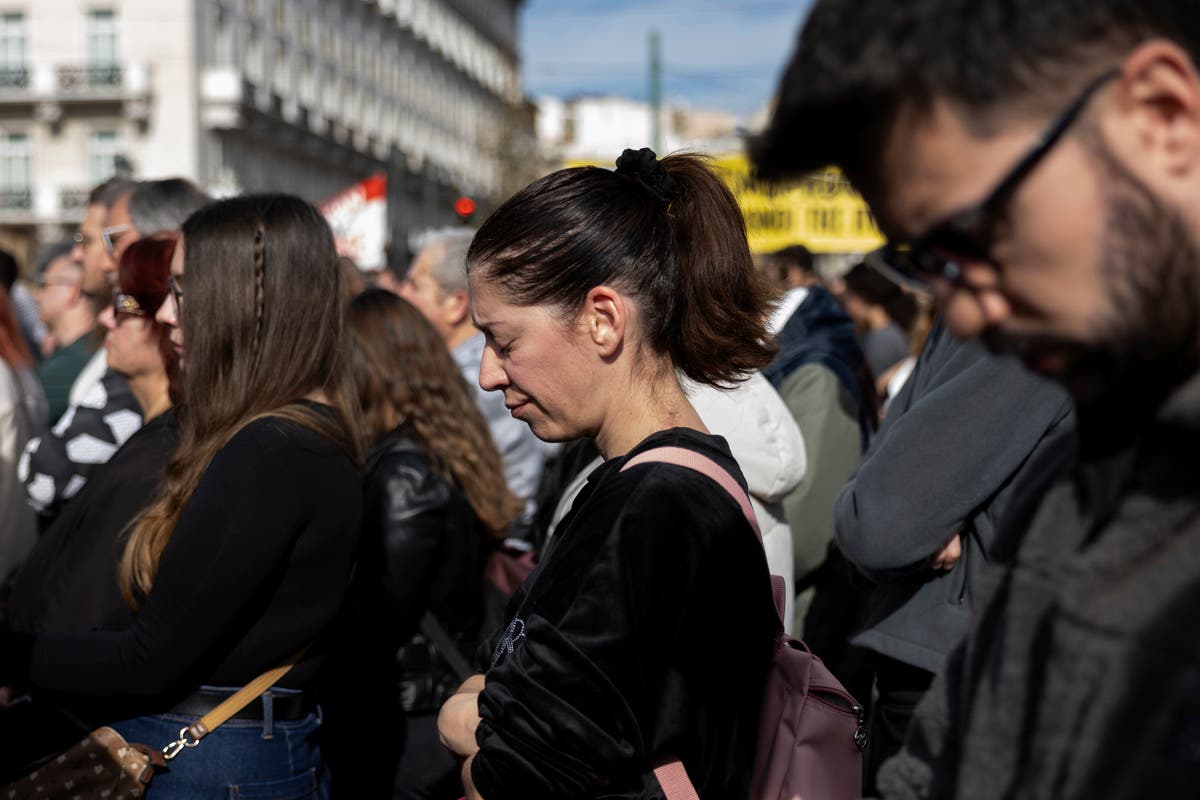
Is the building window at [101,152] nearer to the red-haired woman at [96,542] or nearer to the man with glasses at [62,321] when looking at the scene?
the man with glasses at [62,321]

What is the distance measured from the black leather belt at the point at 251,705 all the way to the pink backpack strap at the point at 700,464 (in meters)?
1.25

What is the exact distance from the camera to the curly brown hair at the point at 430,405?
4.80 meters

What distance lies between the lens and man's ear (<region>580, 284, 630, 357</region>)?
7.61 feet

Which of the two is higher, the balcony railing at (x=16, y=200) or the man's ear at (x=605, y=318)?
the balcony railing at (x=16, y=200)

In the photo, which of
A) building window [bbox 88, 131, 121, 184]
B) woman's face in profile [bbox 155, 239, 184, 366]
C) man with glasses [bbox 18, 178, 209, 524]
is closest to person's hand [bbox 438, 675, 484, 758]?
woman's face in profile [bbox 155, 239, 184, 366]

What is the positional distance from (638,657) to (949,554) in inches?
44.9

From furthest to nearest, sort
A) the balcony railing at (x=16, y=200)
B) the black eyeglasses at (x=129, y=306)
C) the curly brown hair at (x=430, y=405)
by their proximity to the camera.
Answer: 1. the balcony railing at (x=16, y=200)
2. the curly brown hair at (x=430, y=405)
3. the black eyeglasses at (x=129, y=306)

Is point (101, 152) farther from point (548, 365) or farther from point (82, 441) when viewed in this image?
point (548, 365)

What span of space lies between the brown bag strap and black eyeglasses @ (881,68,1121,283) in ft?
6.83

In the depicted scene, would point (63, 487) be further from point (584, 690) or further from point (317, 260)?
point (584, 690)

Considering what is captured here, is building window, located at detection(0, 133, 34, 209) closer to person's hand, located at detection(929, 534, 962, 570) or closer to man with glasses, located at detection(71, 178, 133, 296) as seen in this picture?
man with glasses, located at detection(71, 178, 133, 296)

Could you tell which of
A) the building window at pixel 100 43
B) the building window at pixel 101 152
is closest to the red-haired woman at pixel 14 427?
the building window at pixel 100 43

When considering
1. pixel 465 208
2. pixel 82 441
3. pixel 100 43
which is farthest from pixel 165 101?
pixel 82 441

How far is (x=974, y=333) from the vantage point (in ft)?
4.25
